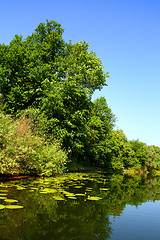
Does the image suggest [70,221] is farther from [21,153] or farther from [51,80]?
[51,80]

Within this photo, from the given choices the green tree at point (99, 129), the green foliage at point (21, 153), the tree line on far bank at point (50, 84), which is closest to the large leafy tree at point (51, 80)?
the tree line on far bank at point (50, 84)

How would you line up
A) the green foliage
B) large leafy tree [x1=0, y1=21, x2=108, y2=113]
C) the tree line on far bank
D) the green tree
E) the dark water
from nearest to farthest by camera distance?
the dark water → the green foliage → the tree line on far bank → large leafy tree [x1=0, y1=21, x2=108, y2=113] → the green tree

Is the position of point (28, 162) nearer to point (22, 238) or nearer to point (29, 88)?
point (22, 238)

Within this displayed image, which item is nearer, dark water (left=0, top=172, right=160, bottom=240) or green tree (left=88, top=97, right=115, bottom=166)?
dark water (left=0, top=172, right=160, bottom=240)

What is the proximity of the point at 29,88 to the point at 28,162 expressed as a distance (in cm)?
1021

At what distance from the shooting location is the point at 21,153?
397 inches

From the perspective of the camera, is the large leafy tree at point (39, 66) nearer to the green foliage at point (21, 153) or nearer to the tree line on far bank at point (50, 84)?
the tree line on far bank at point (50, 84)

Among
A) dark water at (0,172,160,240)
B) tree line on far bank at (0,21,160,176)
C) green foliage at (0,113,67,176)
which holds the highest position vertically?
tree line on far bank at (0,21,160,176)

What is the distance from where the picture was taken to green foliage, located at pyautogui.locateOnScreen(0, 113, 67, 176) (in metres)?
9.63

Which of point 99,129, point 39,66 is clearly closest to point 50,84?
point 39,66

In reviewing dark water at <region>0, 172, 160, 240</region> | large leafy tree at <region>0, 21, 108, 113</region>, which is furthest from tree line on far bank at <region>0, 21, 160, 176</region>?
dark water at <region>0, 172, 160, 240</region>

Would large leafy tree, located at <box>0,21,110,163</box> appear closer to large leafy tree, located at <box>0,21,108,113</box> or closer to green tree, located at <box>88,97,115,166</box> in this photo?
large leafy tree, located at <box>0,21,108,113</box>

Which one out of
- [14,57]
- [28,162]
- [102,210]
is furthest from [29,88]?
[102,210]

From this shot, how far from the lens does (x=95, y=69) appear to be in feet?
68.8
